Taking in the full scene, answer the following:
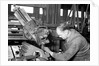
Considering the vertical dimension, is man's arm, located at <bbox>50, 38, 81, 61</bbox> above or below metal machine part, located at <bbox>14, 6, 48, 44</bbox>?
below

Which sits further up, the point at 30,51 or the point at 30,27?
the point at 30,27

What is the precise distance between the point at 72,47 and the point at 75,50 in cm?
4

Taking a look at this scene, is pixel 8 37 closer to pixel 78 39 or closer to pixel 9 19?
pixel 9 19

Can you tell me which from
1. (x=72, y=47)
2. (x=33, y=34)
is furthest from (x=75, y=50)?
(x=33, y=34)

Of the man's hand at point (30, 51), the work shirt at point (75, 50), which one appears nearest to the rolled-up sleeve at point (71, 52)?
the work shirt at point (75, 50)

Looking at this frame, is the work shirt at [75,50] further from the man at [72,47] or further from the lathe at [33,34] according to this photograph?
the lathe at [33,34]

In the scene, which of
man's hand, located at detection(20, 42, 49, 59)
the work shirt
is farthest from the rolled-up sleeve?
man's hand, located at detection(20, 42, 49, 59)

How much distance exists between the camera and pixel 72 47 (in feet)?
2.91

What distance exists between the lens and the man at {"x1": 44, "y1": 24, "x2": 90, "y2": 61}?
89cm

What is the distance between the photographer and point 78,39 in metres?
0.91

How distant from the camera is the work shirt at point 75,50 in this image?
2.92 feet

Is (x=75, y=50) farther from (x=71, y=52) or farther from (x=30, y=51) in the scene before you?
(x=30, y=51)

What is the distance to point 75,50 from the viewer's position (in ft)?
2.93

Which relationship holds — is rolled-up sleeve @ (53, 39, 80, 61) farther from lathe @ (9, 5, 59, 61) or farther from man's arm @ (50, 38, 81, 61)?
lathe @ (9, 5, 59, 61)
